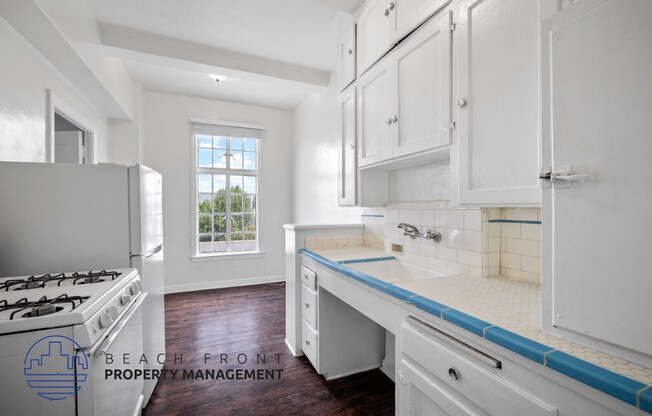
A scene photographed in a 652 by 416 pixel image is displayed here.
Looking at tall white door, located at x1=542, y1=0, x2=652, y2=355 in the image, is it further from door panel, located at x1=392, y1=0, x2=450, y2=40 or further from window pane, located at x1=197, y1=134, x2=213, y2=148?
window pane, located at x1=197, y1=134, x2=213, y2=148

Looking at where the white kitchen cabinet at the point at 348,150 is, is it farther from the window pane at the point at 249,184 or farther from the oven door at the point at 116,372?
the window pane at the point at 249,184

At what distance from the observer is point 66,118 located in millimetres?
2543

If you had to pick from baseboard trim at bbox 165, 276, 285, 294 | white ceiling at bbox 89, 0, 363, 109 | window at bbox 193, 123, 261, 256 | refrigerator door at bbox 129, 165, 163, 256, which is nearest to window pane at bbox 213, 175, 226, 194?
window at bbox 193, 123, 261, 256

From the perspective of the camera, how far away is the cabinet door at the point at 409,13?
1.41m

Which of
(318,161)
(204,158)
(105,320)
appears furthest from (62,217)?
(204,158)

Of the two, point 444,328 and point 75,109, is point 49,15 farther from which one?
point 444,328

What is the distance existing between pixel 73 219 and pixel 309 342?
1716mm

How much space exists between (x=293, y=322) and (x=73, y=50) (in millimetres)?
2517

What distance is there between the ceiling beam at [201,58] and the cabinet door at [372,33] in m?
1.27

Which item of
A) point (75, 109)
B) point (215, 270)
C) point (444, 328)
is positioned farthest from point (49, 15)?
point (215, 270)

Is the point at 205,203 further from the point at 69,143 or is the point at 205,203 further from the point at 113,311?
the point at 113,311

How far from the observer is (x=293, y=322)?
2432mm

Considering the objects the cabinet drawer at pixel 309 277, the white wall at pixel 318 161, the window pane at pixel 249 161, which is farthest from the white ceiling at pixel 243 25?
the cabinet drawer at pixel 309 277

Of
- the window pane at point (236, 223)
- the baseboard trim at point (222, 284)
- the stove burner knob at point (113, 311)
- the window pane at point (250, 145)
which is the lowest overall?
the baseboard trim at point (222, 284)
